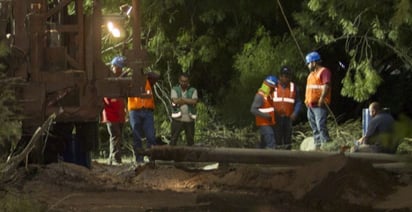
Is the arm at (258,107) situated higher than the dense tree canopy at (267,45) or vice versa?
the dense tree canopy at (267,45)

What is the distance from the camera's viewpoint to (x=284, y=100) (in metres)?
14.8

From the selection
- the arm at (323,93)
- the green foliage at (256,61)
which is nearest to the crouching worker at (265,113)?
the arm at (323,93)

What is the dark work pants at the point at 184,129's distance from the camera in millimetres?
15445

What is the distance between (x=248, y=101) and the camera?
18141mm

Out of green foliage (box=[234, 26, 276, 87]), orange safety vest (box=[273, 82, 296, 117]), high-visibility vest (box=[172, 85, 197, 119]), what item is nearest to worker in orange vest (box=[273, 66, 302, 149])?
orange safety vest (box=[273, 82, 296, 117])

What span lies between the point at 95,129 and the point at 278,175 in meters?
2.85

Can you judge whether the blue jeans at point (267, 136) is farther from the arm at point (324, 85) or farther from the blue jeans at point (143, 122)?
the blue jeans at point (143, 122)

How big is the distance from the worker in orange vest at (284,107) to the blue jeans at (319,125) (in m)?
0.36

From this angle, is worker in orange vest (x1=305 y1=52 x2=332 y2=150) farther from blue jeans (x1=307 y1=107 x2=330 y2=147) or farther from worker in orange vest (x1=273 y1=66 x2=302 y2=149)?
worker in orange vest (x1=273 y1=66 x2=302 y2=149)

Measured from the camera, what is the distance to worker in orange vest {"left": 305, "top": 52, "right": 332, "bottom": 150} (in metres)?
14.4

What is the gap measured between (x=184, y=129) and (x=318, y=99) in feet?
8.92

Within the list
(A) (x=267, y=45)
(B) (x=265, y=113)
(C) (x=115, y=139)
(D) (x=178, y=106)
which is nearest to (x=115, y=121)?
(C) (x=115, y=139)

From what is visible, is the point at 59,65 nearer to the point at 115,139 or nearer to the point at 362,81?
the point at 115,139

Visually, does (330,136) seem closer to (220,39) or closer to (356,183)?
(220,39)
